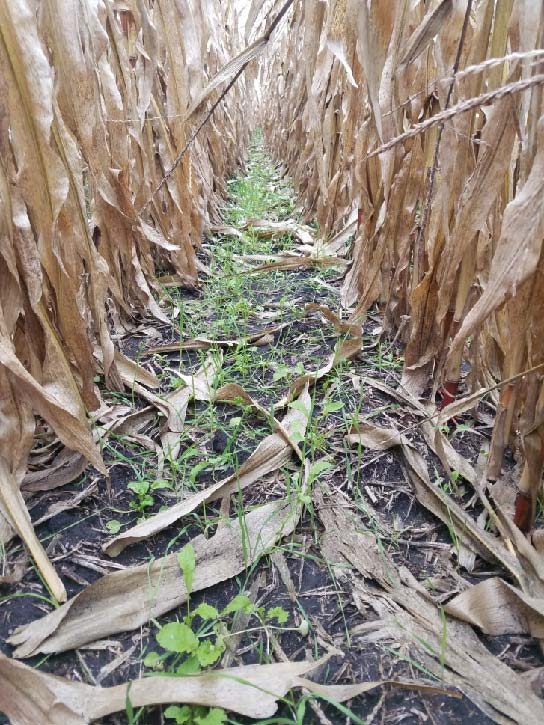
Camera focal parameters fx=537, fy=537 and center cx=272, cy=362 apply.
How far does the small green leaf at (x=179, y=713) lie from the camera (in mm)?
542

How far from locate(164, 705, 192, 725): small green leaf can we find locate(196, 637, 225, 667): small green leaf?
4 cm

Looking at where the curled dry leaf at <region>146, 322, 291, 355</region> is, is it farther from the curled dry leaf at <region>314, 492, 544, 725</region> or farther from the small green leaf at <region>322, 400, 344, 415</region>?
the curled dry leaf at <region>314, 492, 544, 725</region>

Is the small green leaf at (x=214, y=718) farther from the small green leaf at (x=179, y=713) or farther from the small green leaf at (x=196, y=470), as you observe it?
the small green leaf at (x=196, y=470)

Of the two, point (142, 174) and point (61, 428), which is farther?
point (142, 174)

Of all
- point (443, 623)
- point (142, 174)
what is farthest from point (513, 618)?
point (142, 174)

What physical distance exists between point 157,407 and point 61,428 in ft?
1.01

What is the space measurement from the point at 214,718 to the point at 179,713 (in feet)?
0.13

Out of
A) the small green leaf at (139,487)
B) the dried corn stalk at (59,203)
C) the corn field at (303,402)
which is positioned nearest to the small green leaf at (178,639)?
the corn field at (303,402)

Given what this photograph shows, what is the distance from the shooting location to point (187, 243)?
5.33 ft

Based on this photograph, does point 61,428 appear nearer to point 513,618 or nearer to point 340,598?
point 340,598

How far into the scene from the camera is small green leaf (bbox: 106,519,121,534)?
0.79 m

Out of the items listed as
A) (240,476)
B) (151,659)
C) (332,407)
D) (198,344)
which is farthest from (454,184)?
(151,659)

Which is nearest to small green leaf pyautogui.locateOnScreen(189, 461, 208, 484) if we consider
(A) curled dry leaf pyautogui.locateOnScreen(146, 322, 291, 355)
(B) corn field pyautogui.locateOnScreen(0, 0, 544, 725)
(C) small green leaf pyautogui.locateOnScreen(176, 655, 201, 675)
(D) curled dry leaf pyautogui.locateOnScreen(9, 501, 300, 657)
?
(B) corn field pyautogui.locateOnScreen(0, 0, 544, 725)

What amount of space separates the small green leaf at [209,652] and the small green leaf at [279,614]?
0.23ft
